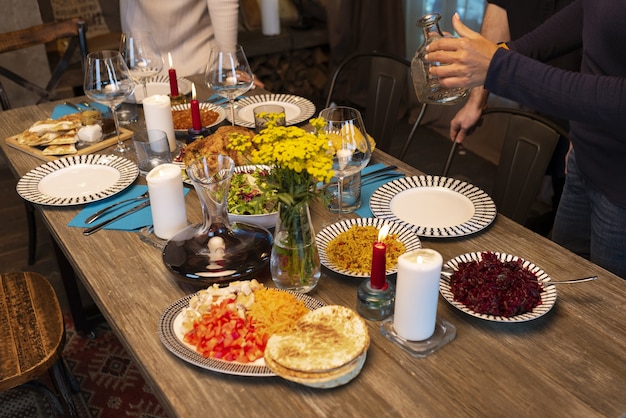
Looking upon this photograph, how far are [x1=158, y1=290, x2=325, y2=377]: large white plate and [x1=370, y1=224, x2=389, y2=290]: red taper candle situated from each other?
0.11 m

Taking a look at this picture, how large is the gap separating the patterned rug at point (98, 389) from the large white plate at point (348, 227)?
0.93m

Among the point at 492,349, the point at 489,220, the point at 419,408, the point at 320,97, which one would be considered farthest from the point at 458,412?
the point at 320,97

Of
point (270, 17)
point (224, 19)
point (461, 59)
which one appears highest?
point (461, 59)

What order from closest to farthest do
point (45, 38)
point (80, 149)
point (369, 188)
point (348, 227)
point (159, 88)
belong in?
point (348, 227) → point (369, 188) → point (80, 149) → point (159, 88) → point (45, 38)

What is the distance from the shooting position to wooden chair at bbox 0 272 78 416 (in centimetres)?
150

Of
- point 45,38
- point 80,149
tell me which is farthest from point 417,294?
point 45,38

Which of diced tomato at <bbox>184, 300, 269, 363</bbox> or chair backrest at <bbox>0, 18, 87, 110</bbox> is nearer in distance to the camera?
diced tomato at <bbox>184, 300, 269, 363</bbox>

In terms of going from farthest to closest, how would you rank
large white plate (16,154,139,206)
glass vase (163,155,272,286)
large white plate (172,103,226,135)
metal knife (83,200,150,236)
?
large white plate (172,103,226,135)
large white plate (16,154,139,206)
metal knife (83,200,150,236)
glass vase (163,155,272,286)

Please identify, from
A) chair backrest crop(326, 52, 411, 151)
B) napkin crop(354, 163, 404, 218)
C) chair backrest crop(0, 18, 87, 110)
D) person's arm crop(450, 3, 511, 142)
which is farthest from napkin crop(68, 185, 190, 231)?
chair backrest crop(0, 18, 87, 110)

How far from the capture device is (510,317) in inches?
44.4

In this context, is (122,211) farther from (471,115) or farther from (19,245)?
(19,245)

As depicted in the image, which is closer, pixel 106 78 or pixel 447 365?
pixel 447 365

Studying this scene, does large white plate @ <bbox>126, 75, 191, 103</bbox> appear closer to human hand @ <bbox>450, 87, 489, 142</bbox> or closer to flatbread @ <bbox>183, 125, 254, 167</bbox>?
flatbread @ <bbox>183, 125, 254, 167</bbox>

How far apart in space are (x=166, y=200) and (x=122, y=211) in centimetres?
22
